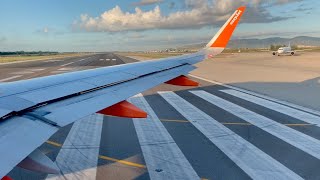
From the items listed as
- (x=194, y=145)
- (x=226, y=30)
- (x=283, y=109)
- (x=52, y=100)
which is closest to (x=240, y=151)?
(x=194, y=145)

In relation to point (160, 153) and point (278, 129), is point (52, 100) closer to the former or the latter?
point (160, 153)

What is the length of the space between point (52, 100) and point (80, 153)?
3.17 metres

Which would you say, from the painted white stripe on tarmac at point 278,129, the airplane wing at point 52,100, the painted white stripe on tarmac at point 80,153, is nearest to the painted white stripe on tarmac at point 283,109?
the painted white stripe on tarmac at point 278,129

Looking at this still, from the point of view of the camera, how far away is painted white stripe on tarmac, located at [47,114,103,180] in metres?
5.35

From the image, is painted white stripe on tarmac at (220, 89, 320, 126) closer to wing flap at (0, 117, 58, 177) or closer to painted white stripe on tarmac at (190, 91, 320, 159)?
painted white stripe on tarmac at (190, 91, 320, 159)

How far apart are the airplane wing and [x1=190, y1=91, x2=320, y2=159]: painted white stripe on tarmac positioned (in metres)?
3.45

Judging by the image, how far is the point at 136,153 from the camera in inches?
251

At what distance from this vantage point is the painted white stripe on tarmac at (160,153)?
5.32 metres

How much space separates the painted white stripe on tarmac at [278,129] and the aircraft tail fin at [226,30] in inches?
112

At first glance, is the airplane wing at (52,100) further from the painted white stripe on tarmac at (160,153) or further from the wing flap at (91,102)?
the painted white stripe on tarmac at (160,153)

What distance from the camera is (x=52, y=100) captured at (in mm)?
3508

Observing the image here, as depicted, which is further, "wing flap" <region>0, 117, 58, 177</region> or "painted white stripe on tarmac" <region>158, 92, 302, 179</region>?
"painted white stripe on tarmac" <region>158, 92, 302, 179</region>

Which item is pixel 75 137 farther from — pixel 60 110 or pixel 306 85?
pixel 306 85

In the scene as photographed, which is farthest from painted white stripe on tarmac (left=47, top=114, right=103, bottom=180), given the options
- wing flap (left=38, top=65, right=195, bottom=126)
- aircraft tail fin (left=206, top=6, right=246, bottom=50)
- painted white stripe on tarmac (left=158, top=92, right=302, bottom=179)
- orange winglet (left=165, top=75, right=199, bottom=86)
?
aircraft tail fin (left=206, top=6, right=246, bottom=50)
